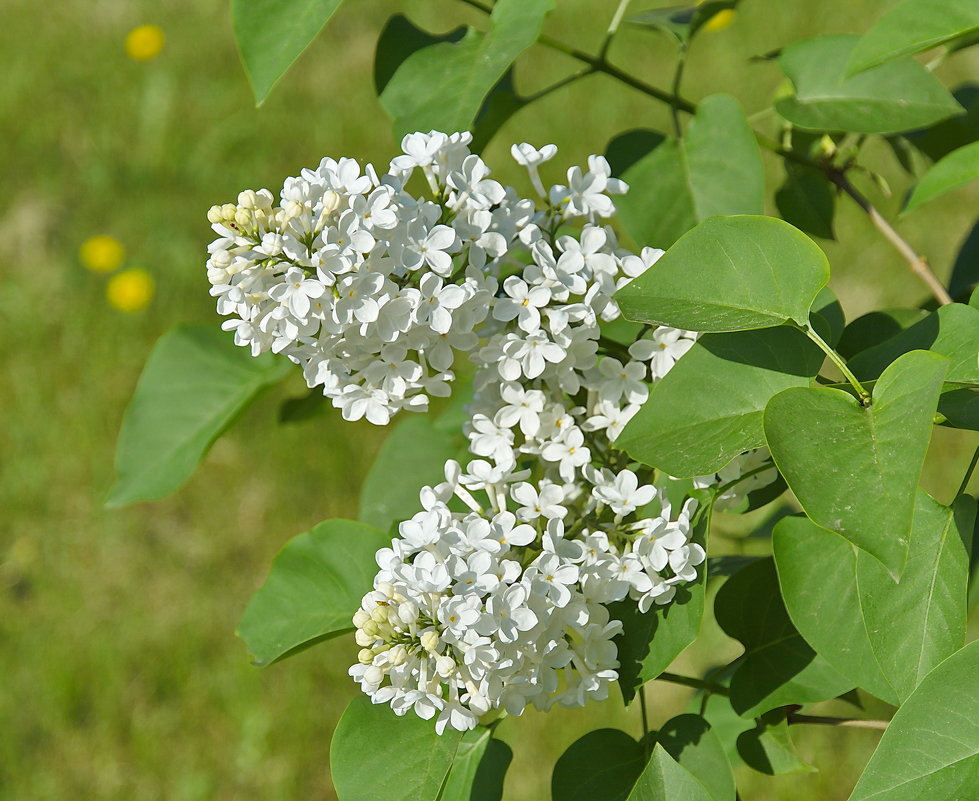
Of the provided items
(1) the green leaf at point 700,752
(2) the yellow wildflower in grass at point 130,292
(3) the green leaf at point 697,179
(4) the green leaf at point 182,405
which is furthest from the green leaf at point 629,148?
(2) the yellow wildflower in grass at point 130,292

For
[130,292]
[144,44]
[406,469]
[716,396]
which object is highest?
[716,396]

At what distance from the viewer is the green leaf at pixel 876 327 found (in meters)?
0.91

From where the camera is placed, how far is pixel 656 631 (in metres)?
0.81

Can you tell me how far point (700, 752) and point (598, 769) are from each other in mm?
83

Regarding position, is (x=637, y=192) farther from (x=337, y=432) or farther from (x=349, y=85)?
(x=349, y=85)

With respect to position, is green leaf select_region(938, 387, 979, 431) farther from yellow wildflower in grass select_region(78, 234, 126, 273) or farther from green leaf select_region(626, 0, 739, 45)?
yellow wildflower in grass select_region(78, 234, 126, 273)

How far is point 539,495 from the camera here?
83 cm

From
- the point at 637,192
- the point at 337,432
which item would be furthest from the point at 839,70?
the point at 337,432

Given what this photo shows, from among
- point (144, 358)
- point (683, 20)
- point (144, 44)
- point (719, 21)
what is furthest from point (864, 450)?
point (144, 44)

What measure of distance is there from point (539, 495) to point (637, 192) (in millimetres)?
396

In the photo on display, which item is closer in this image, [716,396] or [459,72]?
[716,396]

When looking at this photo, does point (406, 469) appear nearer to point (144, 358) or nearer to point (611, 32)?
point (611, 32)

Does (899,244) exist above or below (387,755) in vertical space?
above

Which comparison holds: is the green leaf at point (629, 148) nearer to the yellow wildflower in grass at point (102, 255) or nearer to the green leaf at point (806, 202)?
the green leaf at point (806, 202)
